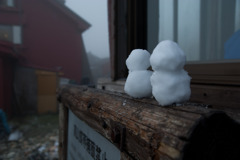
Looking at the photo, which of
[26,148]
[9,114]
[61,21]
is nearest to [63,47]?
[61,21]

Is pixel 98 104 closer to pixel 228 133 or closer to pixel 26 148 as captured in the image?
pixel 228 133

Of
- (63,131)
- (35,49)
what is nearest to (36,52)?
(35,49)

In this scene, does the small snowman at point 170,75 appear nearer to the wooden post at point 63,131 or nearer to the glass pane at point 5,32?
the wooden post at point 63,131

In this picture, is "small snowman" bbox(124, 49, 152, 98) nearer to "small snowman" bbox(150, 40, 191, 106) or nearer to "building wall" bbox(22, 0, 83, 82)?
"small snowman" bbox(150, 40, 191, 106)

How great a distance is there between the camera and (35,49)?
9.50m

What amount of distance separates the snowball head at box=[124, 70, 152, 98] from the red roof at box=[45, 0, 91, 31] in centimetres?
1010

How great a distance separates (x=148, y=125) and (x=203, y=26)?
59.5 inches

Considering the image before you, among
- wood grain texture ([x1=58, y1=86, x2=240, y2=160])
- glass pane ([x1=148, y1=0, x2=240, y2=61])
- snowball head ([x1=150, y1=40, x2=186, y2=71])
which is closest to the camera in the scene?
wood grain texture ([x1=58, y1=86, x2=240, y2=160])

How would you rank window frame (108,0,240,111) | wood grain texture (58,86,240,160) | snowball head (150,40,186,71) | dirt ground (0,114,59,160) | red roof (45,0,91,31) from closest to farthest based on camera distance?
1. wood grain texture (58,86,240,160)
2. snowball head (150,40,186,71)
3. window frame (108,0,240,111)
4. dirt ground (0,114,59,160)
5. red roof (45,0,91,31)

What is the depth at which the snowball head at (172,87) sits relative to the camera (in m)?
0.75

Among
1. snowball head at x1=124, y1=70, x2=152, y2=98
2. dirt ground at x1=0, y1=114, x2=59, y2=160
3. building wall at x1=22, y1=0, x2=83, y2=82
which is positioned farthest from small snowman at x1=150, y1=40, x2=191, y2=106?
building wall at x1=22, y1=0, x2=83, y2=82

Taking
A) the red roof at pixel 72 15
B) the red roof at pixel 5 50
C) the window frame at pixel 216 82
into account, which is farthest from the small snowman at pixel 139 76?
the red roof at pixel 72 15

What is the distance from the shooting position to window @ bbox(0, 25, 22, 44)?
28.8 feet

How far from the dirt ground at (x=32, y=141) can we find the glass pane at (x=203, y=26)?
142 inches
